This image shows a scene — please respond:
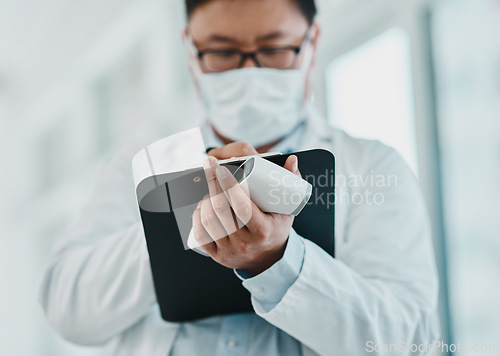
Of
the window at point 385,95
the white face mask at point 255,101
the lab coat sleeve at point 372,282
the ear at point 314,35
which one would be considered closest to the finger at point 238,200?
the lab coat sleeve at point 372,282

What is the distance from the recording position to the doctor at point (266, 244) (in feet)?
1.56

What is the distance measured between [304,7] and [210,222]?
44cm

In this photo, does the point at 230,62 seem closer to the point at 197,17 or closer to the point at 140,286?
the point at 197,17

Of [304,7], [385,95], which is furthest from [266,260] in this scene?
[385,95]

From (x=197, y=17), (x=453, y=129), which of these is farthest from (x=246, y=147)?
(x=453, y=129)

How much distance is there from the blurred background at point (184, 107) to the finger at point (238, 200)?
0.33m

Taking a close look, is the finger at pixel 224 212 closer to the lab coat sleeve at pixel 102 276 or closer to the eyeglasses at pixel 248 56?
the lab coat sleeve at pixel 102 276

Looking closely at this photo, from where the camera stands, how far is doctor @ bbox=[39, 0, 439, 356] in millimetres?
475

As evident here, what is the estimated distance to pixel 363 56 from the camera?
148cm

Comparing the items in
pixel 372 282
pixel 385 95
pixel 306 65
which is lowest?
pixel 372 282

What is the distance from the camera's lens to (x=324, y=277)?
19.7 inches

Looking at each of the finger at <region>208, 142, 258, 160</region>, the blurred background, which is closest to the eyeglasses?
the blurred background

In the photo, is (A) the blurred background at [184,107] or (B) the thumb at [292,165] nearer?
(B) the thumb at [292,165]

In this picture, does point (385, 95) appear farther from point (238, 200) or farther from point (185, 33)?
point (238, 200)
